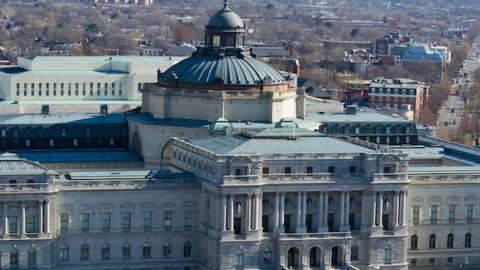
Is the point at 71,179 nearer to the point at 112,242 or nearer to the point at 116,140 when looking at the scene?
the point at 112,242

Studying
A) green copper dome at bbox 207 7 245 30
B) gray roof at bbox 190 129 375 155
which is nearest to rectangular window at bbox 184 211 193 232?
gray roof at bbox 190 129 375 155

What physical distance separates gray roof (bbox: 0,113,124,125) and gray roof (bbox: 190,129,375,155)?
17.7 m

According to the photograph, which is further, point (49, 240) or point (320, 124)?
point (320, 124)

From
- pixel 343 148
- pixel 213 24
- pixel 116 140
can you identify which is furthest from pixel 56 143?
pixel 343 148

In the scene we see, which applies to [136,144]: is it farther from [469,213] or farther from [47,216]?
[469,213]

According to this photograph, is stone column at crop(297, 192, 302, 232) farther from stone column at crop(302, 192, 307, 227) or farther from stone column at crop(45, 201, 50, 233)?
stone column at crop(45, 201, 50, 233)

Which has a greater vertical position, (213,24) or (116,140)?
(213,24)

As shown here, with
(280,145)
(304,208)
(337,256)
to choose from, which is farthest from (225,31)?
(337,256)

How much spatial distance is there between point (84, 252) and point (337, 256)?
806 inches

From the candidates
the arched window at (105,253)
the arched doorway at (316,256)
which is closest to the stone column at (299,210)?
the arched doorway at (316,256)

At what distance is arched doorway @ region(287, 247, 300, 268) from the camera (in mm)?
143625

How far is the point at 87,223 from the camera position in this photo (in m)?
142

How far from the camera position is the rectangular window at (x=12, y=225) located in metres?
140

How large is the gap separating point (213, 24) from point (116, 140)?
45.8 ft
